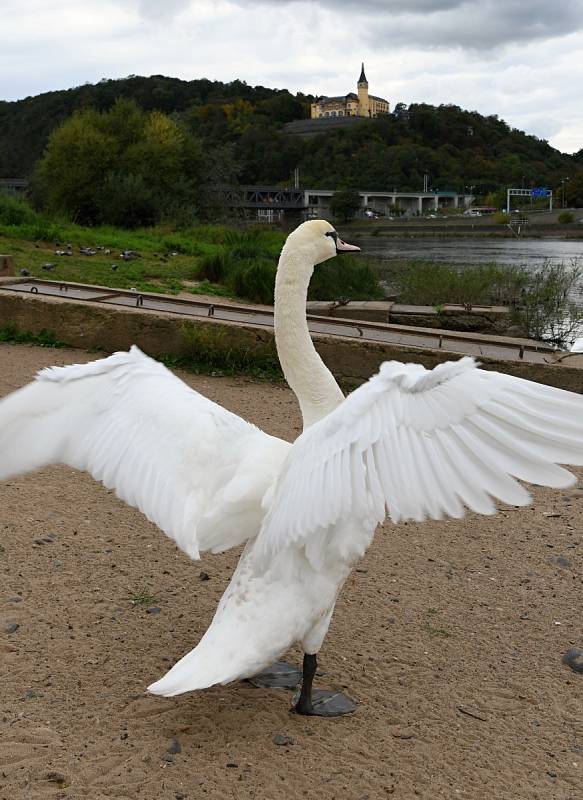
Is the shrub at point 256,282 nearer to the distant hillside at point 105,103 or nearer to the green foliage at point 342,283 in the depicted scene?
the green foliage at point 342,283

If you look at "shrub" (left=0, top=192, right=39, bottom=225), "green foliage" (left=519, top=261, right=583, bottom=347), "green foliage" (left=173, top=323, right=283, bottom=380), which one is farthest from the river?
"green foliage" (left=173, top=323, right=283, bottom=380)

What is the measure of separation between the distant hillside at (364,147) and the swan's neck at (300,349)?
63.6 metres

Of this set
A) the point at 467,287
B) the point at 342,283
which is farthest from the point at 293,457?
the point at 342,283

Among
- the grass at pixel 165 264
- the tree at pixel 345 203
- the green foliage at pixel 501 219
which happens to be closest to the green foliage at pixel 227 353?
the grass at pixel 165 264

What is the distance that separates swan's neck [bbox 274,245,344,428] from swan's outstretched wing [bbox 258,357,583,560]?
0.89m

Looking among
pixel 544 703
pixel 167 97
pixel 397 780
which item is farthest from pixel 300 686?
pixel 167 97

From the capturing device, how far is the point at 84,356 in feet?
27.2

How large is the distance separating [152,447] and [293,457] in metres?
0.74

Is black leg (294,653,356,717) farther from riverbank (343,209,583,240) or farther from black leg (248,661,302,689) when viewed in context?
riverbank (343,209,583,240)

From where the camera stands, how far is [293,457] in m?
2.45

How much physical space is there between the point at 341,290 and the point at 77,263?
4.89 metres

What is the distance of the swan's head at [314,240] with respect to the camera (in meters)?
3.54

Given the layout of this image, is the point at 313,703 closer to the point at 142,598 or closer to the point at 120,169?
the point at 142,598

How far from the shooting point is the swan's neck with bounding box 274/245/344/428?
3.31 meters
